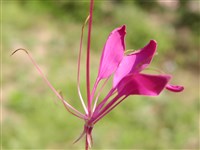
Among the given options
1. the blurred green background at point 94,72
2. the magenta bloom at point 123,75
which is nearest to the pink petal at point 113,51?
the magenta bloom at point 123,75

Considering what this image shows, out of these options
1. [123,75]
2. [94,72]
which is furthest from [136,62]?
[94,72]

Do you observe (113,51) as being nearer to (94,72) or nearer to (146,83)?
(146,83)

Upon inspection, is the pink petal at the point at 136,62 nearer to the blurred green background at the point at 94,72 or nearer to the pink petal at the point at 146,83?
the pink petal at the point at 146,83

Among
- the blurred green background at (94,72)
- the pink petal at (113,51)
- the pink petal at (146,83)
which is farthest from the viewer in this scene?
the blurred green background at (94,72)

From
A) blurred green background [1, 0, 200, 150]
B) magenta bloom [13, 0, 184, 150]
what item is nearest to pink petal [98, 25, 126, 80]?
magenta bloom [13, 0, 184, 150]

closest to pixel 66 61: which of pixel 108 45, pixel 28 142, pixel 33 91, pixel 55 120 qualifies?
pixel 33 91

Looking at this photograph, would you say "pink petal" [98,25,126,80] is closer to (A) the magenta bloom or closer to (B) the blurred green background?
(A) the magenta bloom
